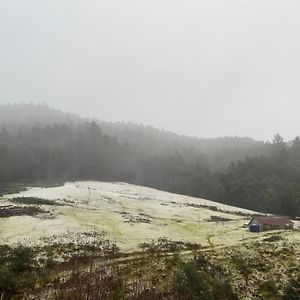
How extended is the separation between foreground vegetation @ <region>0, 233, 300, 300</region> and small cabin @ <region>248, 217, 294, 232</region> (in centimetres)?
1438

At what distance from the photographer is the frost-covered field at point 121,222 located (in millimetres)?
55844

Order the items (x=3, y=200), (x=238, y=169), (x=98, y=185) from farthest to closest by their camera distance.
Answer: (x=238, y=169) → (x=98, y=185) → (x=3, y=200)

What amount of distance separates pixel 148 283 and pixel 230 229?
32918 millimetres

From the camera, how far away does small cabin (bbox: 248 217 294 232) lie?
66.6 m

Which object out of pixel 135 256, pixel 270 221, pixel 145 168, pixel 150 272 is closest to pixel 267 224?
pixel 270 221

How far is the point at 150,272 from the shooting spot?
4003 cm

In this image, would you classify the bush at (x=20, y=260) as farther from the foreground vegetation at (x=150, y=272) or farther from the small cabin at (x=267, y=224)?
the small cabin at (x=267, y=224)

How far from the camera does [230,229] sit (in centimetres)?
6762

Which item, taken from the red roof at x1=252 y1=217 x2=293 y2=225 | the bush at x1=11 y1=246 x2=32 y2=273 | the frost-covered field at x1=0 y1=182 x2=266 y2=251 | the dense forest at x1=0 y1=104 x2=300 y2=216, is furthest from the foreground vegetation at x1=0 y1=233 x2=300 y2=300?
the dense forest at x1=0 y1=104 x2=300 y2=216

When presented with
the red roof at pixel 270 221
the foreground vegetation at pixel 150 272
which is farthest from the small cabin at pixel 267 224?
the foreground vegetation at pixel 150 272

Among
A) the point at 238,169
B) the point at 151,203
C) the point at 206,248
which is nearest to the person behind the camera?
the point at 206,248

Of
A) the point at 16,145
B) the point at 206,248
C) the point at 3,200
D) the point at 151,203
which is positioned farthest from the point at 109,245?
the point at 16,145

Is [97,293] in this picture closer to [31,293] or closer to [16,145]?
[31,293]

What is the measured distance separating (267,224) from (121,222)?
79.8 feet
